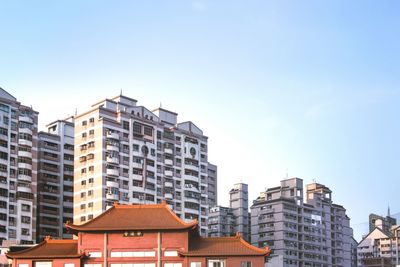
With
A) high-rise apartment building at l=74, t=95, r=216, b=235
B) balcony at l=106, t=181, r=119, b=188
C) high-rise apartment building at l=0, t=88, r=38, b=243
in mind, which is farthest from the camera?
high-rise apartment building at l=74, t=95, r=216, b=235

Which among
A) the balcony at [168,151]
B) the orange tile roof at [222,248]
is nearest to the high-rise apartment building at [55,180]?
the balcony at [168,151]

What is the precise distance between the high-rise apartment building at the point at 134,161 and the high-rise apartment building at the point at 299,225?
13524mm

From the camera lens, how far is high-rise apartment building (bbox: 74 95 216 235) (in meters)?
93.9

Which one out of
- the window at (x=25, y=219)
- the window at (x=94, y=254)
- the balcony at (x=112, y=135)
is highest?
the balcony at (x=112, y=135)

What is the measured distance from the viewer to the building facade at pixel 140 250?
6000 centimetres

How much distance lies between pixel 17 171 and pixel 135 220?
35.9 metres

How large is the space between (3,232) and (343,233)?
206 feet

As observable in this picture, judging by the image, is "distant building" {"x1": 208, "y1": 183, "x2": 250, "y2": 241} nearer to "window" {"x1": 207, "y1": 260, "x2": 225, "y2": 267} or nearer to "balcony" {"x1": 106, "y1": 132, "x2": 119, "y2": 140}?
"balcony" {"x1": 106, "y1": 132, "x2": 119, "y2": 140}

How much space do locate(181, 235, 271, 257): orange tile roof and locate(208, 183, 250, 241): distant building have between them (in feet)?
199

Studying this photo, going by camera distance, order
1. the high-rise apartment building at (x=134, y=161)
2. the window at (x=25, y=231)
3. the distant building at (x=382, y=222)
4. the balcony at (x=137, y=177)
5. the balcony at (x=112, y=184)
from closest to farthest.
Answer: the window at (x=25, y=231)
the balcony at (x=112, y=184)
the high-rise apartment building at (x=134, y=161)
the balcony at (x=137, y=177)
the distant building at (x=382, y=222)

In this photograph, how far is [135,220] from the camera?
61.4m

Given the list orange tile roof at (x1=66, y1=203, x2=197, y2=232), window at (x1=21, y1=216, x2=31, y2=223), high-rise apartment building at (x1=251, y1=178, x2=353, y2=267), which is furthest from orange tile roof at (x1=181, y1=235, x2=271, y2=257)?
high-rise apartment building at (x1=251, y1=178, x2=353, y2=267)

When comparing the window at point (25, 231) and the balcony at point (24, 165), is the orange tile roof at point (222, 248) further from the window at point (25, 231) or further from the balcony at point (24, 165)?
the balcony at point (24, 165)

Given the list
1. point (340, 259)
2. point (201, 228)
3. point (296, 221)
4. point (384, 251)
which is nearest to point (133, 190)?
point (201, 228)
